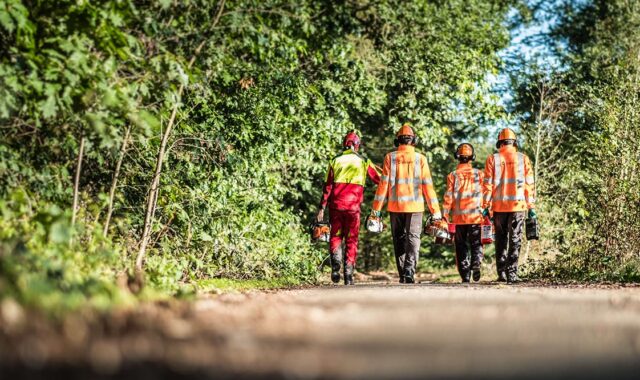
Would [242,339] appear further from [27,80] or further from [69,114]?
[69,114]

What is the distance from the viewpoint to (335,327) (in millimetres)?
5352

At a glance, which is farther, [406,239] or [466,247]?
[466,247]

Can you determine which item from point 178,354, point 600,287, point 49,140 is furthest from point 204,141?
point 178,354

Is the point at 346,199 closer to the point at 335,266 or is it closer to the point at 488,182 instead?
the point at 335,266

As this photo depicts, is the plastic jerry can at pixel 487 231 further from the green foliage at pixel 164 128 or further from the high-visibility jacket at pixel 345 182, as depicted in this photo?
the green foliage at pixel 164 128

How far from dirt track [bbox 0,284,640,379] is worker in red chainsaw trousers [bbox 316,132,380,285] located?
6423 mm

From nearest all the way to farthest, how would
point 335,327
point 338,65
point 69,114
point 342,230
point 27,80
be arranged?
point 335,327, point 27,80, point 69,114, point 342,230, point 338,65

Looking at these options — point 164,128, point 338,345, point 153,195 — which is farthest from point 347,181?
point 338,345

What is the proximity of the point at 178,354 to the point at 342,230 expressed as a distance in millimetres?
9409

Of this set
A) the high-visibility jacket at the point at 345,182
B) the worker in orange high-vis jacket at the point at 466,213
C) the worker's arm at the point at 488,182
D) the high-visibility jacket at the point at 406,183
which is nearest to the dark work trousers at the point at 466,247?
the worker in orange high-vis jacket at the point at 466,213

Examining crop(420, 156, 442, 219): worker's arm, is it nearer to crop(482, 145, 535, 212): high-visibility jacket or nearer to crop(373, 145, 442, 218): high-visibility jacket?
crop(373, 145, 442, 218): high-visibility jacket

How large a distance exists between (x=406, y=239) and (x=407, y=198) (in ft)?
1.98

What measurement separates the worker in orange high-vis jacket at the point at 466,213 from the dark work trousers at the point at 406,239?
145cm

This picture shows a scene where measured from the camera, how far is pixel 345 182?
1321 cm
